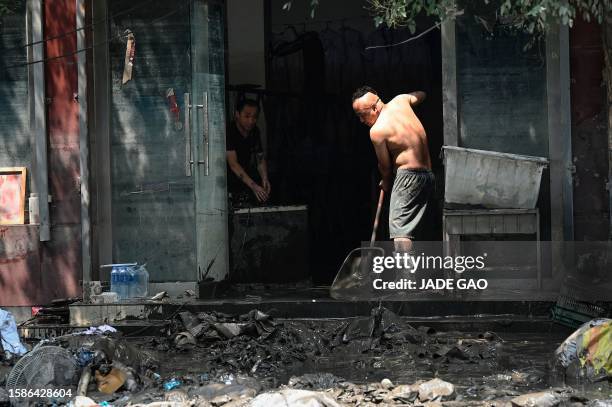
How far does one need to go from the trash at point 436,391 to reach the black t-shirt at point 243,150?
5.08m

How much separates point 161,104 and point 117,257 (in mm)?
1803

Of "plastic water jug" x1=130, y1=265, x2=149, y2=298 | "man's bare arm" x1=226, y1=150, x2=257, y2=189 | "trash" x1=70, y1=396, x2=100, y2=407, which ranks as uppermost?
"man's bare arm" x1=226, y1=150, x2=257, y2=189

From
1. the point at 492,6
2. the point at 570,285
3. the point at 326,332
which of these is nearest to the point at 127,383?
the point at 326,332

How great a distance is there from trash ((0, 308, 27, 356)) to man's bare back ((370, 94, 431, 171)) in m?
4.12

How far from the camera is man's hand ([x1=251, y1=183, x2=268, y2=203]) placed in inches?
445

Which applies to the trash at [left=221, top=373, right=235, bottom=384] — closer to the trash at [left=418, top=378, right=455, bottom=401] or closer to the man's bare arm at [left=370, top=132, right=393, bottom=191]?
the trash at [left=418, top=378, right=455, bottom=401]

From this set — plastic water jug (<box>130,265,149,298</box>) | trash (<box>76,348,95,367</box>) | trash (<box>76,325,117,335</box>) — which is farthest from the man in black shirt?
trash (<box>76,348,95,367</box>)

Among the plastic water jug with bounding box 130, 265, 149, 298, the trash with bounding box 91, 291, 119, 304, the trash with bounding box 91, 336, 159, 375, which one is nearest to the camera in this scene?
the trash with bounding box 91, 336, 159, 375

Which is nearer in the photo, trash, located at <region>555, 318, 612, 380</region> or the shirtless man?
trash, located at <region>555, 318, 612, 380</region>

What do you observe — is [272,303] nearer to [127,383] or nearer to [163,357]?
[163,357]

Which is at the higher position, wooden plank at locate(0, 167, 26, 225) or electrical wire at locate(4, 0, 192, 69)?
electrical wire at locate(4, 0, 192, 69)

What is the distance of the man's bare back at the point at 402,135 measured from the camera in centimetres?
987

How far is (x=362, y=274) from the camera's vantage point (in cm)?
1005

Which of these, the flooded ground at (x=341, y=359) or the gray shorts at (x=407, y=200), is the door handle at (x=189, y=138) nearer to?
the flooded ground at (x=341, y=359)
